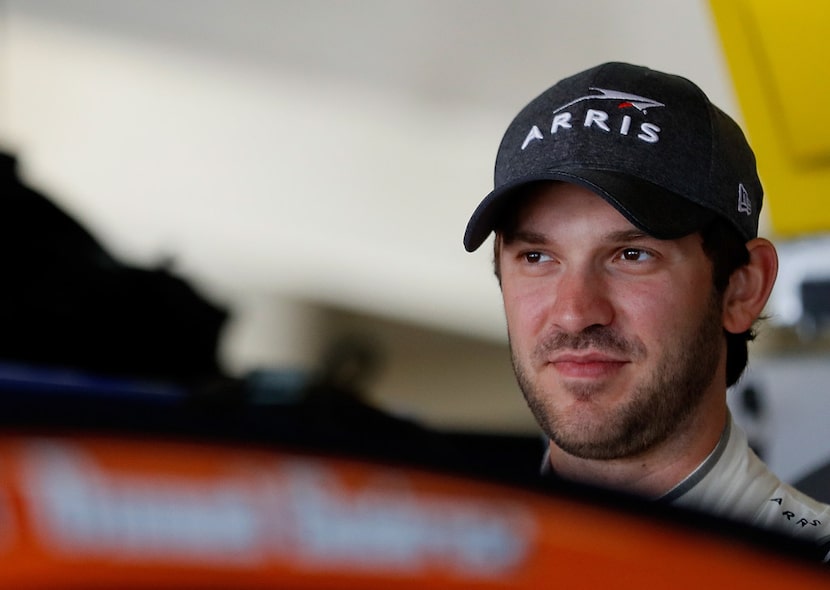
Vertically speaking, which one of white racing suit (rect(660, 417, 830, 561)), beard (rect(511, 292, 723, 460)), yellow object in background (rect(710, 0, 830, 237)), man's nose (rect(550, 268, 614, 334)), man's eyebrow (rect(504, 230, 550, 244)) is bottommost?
white racing suit (rect(660, 417, 830, 561))

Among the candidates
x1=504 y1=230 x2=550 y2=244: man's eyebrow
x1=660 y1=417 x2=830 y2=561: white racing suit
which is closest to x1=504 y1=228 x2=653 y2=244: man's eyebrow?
x1=504 y1=230 x2=550 y2=244: man's eyebrow

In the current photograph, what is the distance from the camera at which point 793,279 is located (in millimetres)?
1588

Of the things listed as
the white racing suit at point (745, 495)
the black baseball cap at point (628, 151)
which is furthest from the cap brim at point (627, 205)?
the white racing suit at point (745, 495)

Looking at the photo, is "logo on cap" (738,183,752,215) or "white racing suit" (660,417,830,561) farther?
"logo on cap" (738,183,752,215)

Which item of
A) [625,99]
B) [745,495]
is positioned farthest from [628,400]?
[625,99]

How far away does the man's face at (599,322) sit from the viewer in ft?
3.40

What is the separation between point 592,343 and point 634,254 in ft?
0.36

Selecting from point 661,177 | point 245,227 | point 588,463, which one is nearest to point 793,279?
point 661,177

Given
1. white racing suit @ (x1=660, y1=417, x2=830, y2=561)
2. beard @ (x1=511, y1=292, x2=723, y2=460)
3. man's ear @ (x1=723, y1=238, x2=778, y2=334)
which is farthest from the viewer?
man's ear @ (x1=723, y1=238, x2=778, y2=334)

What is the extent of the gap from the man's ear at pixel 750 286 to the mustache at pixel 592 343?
0.17m

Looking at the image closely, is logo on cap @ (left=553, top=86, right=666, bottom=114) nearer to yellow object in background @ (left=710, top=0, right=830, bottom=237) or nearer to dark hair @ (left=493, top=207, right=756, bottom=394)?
dark hair @ (left=493, top=207, right=756, bottom=394)

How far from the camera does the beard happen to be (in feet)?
3.34

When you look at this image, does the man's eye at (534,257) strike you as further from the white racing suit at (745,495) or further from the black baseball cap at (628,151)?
the white racing suit at (745,495)

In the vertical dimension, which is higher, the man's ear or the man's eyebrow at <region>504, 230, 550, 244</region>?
the man's eyebrow at <region>504, 230, 550, 244</region>
